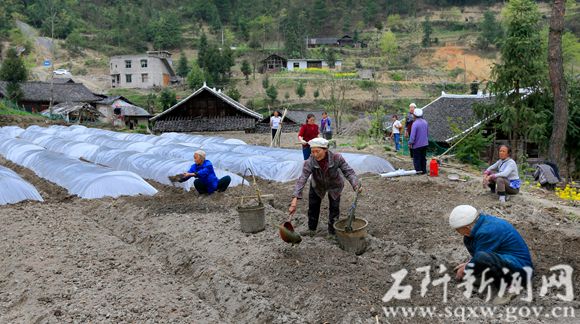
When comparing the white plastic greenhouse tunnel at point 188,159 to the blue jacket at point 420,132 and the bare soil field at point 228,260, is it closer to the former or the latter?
the blue jacket at point 420,132

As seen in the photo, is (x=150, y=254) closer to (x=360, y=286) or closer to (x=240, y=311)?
(x=240, y=311)

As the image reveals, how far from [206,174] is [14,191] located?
11.8 ft

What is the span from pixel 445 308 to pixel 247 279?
6.03 ft

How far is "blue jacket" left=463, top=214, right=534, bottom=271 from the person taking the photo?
405cm

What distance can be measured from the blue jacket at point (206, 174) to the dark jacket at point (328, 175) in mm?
2968

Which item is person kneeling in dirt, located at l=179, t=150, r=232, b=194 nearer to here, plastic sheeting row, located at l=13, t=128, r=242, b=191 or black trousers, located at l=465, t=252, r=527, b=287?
plastic sheeting row, located at l=13, t=128, r=242, b=191

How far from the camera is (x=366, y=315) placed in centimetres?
381

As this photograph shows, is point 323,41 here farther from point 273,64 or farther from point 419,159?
point 419,159

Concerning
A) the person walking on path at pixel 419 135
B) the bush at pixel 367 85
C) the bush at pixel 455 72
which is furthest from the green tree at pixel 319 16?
the person walking on path at pixel 419 135

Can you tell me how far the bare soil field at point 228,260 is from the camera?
4105mm

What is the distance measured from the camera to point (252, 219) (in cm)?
→ 602

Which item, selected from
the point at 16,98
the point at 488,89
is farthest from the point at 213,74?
the point at 488,89

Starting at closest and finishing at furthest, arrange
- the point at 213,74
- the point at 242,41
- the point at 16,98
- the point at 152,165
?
the point at 152,165, the point at 16,98, the point at 213,74, the point at 242,41

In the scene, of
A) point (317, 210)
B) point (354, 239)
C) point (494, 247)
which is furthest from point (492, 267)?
point (317, 210)
